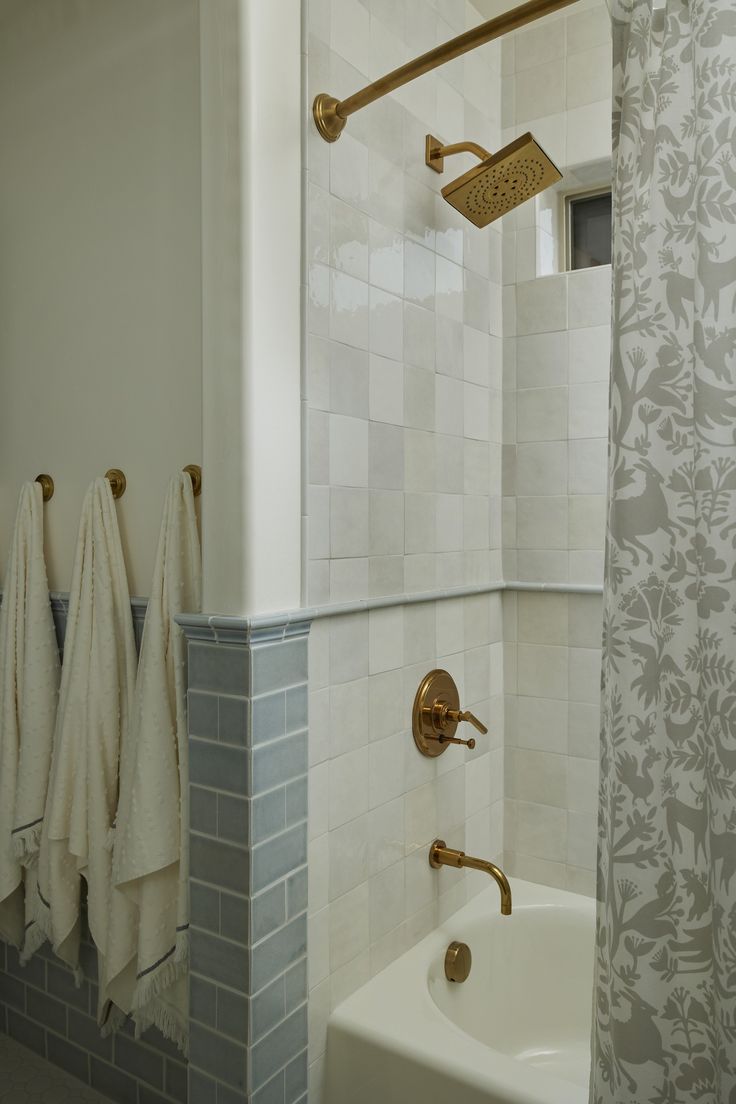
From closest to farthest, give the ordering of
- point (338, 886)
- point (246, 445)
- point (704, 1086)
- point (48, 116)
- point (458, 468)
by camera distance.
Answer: point (704, 1086) → point (246, 445) → point (338, 886) → point (48, 116) → point (458, 468)

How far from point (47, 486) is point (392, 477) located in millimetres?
731

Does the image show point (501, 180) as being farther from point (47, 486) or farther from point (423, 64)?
point (47, 486)

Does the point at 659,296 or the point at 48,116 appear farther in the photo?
the point at 48,116

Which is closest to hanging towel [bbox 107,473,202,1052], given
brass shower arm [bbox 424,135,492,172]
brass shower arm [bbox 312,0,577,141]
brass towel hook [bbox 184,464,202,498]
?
brass towel hook [bbox 184,464,202,498]

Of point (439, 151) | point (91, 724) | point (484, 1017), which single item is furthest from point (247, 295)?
point (484, 1017)

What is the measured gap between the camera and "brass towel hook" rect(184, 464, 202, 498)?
1.40 meters

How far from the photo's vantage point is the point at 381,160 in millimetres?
1565

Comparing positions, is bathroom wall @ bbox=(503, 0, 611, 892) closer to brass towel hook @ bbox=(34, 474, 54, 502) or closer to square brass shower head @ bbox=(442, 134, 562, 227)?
square brass shower head @ bbox=(442, 134, 562, 227)

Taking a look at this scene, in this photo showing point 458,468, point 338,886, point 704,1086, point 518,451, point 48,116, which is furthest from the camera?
point 518,451

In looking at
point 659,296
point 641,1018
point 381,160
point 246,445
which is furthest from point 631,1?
point 641,1018

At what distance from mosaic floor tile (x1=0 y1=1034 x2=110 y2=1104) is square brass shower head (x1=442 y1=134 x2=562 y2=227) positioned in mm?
1989

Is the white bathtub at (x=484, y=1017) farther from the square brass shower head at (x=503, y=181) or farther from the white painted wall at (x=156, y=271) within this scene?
the square brass shower head at (x=503, y=181)

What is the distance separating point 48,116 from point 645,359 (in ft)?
4.50

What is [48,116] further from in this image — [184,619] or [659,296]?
[659,296]
